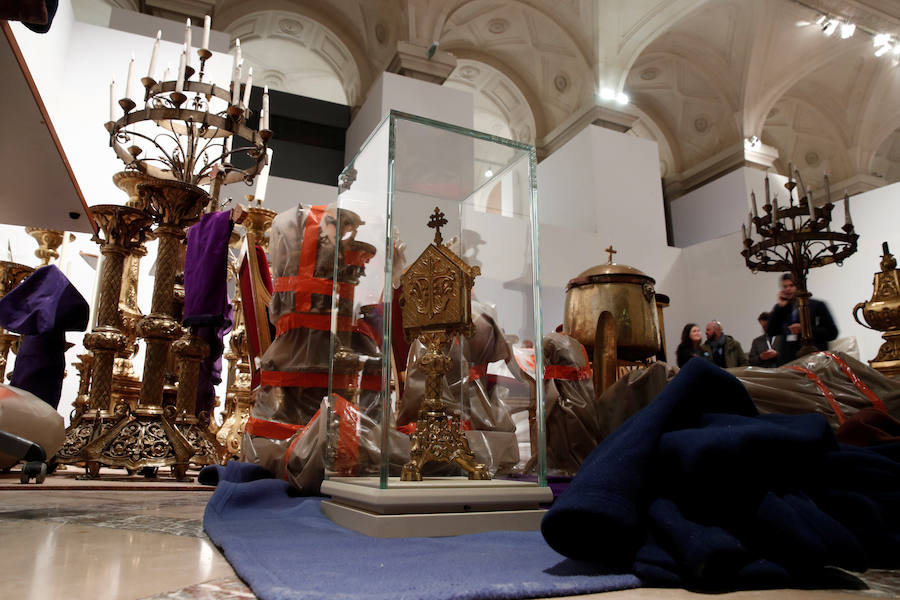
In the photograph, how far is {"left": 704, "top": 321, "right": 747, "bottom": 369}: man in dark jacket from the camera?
23.7 ft

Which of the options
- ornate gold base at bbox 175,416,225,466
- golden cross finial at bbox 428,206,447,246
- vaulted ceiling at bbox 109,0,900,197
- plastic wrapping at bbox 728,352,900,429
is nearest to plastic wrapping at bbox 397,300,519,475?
golden cross finial at bbox 428,206,447,246

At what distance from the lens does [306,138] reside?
1180cm

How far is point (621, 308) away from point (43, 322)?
332cm

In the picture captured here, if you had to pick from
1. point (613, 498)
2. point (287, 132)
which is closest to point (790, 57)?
point (287, 132)

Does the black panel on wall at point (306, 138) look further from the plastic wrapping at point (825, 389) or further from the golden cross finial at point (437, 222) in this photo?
the plastic wrapping at point (825, 389)

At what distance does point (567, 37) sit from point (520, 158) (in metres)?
11.8

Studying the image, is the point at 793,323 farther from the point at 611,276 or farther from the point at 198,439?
the point at 198,439

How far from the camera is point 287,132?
11.8 meters

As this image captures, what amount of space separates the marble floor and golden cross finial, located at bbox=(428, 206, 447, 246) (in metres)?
1.11

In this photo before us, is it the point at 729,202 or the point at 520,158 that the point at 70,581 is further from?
the point at 729,202

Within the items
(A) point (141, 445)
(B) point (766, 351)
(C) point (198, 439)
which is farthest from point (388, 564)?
(B) point (766, 351)

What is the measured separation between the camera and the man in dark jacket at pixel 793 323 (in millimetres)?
6152

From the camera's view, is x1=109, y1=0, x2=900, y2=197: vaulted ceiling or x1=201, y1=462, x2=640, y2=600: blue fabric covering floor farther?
x1=109, y1=0, x2=900, y2=197: vaulted ceiling

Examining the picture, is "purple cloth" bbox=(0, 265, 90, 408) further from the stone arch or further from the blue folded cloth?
the stone arch
